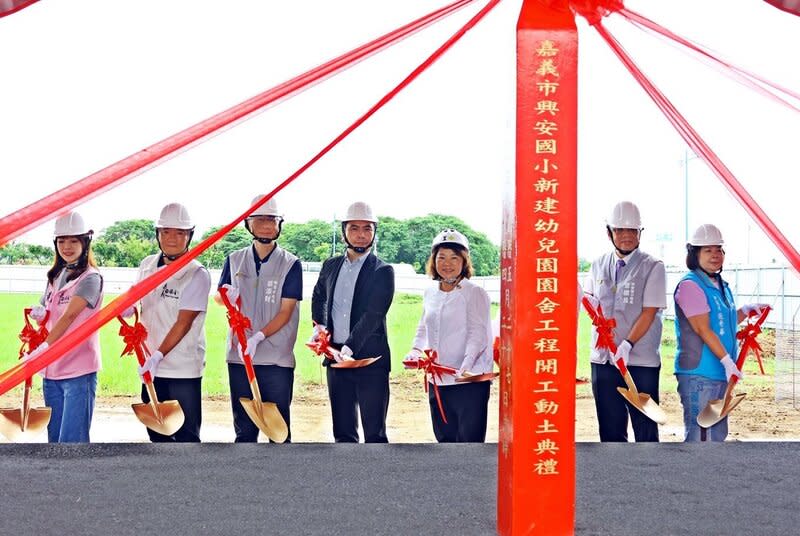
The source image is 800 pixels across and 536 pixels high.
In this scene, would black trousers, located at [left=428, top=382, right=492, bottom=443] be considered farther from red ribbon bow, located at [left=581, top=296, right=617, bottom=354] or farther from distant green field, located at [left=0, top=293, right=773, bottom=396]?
distant green field, located at [left=0, top=293, right=773, bottom=396]

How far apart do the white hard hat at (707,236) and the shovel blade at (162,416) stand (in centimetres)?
192

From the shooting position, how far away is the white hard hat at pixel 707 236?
2.94 meters

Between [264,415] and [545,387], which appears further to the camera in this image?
[264,415]

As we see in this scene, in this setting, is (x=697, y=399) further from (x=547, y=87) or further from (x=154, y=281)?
(x=154, y=281)

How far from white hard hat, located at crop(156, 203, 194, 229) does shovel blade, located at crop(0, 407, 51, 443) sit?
748mm

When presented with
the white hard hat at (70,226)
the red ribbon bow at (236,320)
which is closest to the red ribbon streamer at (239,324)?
the red ribbon bow at (236,320)

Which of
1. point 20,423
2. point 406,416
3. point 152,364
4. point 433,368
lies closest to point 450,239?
point 433,368

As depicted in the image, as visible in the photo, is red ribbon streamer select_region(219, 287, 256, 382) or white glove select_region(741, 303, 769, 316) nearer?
red ribbon streamer select_region(219, 287, 256, 382)

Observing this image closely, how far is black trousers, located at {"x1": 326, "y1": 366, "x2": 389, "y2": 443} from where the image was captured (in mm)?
2861

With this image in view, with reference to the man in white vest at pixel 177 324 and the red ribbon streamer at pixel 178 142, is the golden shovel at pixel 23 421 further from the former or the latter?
the red ribbon streamer at pixel 178 142

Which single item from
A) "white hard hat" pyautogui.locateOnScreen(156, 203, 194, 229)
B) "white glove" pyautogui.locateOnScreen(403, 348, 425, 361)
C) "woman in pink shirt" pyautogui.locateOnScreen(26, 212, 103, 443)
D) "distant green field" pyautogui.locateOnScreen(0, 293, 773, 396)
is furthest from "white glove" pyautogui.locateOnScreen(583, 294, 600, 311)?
"distant green field" pyautogui.locateOnScreen(0, 293, 773, 396)

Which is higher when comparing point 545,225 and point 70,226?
point 70,226

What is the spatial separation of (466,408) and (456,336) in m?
0.25

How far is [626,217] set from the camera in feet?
9.97
